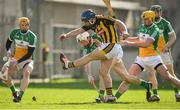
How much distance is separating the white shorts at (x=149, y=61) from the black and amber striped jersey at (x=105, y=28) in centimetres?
137

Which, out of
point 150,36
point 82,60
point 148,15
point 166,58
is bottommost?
point 166,58

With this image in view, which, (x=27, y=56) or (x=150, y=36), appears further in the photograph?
(x=27, y=56)

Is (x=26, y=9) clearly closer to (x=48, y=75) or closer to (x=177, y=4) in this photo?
(x=48, y=75)

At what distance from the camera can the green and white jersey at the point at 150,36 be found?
762 inches

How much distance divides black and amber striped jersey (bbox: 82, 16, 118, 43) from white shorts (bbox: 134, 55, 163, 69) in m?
1.37

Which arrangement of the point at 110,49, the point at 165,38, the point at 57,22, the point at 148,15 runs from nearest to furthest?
the point at 110,49, the point at 148,15, the point at 165,38, the point at 57,22

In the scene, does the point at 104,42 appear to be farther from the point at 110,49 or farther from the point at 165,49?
the point at 165,49

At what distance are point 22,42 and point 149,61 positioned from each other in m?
3.54

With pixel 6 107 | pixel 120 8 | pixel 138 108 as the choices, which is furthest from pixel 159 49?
pixel 120 8

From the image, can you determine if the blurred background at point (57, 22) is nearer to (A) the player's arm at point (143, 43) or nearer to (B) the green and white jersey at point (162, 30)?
(B) the green and white jersey at point (162, 30)

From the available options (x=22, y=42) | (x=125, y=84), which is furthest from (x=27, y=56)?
(x=125, y=84)

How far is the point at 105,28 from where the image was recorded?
18.9 metres

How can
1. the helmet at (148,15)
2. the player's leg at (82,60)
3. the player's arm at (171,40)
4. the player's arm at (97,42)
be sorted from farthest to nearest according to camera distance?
the player's arm at (171,40)
the player's arm at (97,42)
the helmet at (148,15)
the player's leg at (82,60)

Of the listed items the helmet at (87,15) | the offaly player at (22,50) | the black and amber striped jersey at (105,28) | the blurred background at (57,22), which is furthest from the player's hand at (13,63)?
the blurred background at (57,22)
